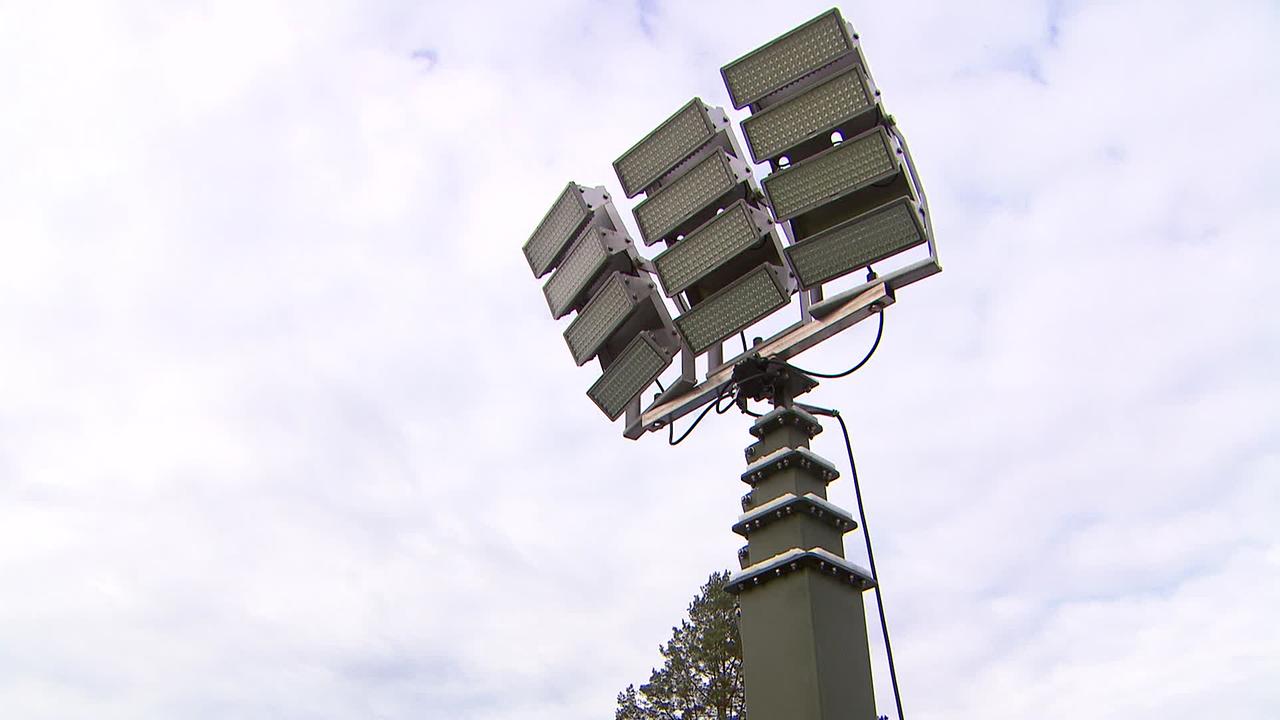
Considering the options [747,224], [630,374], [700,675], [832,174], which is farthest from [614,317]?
[700,675]

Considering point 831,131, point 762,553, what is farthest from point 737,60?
point 762,553

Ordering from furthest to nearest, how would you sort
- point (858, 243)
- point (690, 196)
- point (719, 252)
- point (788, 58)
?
point (690, 196), point (719, 252), point (788, 58), point (858, 243)

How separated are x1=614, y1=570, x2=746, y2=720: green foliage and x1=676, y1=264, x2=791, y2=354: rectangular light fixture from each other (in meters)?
19.2

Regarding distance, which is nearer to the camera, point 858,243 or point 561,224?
point 858,243

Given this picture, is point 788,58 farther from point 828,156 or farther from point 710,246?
point 710,246

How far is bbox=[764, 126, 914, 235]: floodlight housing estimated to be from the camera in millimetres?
6234

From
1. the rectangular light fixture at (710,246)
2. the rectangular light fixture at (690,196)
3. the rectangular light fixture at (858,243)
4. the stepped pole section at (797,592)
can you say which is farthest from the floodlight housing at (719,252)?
the stepped pole section at (797,592)

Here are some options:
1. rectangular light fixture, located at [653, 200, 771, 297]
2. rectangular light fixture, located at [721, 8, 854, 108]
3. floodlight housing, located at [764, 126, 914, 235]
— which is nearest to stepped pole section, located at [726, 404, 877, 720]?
rectangular light fixture, located at [653, 200, 771, 297]

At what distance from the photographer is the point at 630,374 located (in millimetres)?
7336

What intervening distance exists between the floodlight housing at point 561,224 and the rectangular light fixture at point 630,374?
1.20 meters

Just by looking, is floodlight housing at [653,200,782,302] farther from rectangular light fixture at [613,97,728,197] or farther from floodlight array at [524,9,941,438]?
rectangular light fixture at [613,97,728,197]

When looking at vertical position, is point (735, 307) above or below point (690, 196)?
below

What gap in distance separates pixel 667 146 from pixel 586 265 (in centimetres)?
119

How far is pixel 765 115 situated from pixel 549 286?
8.46 ft
